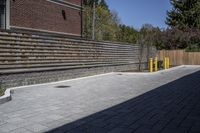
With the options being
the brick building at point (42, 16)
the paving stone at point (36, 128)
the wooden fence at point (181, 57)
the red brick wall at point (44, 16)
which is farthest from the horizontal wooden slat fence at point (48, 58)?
the wooden fence at point (181, 57)

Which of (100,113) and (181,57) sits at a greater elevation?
(181,57)

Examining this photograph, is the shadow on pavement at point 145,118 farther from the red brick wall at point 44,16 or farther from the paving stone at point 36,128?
the red brick wall at point 44,16

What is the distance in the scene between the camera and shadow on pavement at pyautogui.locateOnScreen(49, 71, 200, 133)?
5.52 metres

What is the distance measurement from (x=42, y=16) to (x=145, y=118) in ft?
40.3

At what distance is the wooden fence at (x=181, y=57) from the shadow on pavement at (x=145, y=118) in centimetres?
Result: 3023

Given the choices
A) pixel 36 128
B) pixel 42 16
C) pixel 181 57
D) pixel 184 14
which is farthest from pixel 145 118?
pixel 184 14

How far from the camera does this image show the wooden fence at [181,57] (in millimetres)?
37906

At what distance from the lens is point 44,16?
1731 cm

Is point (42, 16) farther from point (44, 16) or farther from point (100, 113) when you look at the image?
point (100, 113)

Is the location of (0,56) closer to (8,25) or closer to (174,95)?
(8,25)

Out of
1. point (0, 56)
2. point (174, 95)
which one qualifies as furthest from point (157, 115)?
point (0, 56)

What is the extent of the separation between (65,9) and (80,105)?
42.0 ft

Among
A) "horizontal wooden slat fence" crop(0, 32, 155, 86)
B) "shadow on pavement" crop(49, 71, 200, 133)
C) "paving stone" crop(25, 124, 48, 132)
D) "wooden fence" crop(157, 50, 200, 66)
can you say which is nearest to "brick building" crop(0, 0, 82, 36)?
"horizontal wooden slat fence" crop(0, 32, 155, 86)

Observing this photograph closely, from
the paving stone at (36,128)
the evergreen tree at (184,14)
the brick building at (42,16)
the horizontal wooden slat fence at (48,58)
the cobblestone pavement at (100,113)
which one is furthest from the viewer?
the evergreen tree at (184,14)
